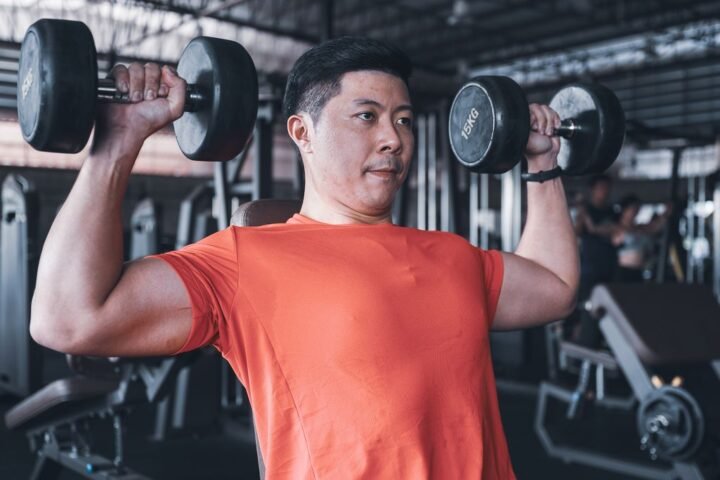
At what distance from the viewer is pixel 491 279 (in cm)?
114

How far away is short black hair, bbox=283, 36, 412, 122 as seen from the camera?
105 centimetres

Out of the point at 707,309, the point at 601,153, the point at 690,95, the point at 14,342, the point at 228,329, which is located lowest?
the point at 14,342

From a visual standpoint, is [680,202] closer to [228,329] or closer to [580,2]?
[580,2]

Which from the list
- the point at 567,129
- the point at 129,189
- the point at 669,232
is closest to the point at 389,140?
the point at 567,129

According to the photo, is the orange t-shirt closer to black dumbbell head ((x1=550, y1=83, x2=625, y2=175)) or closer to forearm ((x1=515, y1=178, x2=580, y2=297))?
forearm ((x1=515, y1=178, x2=580, y2=297))

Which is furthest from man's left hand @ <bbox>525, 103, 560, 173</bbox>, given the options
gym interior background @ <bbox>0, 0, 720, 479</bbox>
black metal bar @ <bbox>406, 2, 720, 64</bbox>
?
black metal bar @ <bbox>406, 2, 720, 64</bbox>

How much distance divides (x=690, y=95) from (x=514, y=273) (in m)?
11.1

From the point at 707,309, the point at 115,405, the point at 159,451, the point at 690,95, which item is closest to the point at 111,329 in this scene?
the point at 115,405

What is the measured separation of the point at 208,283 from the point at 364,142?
28 centimetres

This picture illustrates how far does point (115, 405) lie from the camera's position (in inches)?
89.7

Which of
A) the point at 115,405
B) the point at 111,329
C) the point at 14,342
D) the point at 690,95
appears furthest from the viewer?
the point at 690,95

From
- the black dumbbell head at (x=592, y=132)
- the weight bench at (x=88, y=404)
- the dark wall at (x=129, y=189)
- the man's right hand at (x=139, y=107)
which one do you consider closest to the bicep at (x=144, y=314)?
the man's right hand at (x=139, y=107)

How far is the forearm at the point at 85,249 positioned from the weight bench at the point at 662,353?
6.47 feet

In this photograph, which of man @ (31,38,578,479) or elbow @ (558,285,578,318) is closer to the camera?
man @ (31,38,578,479)
